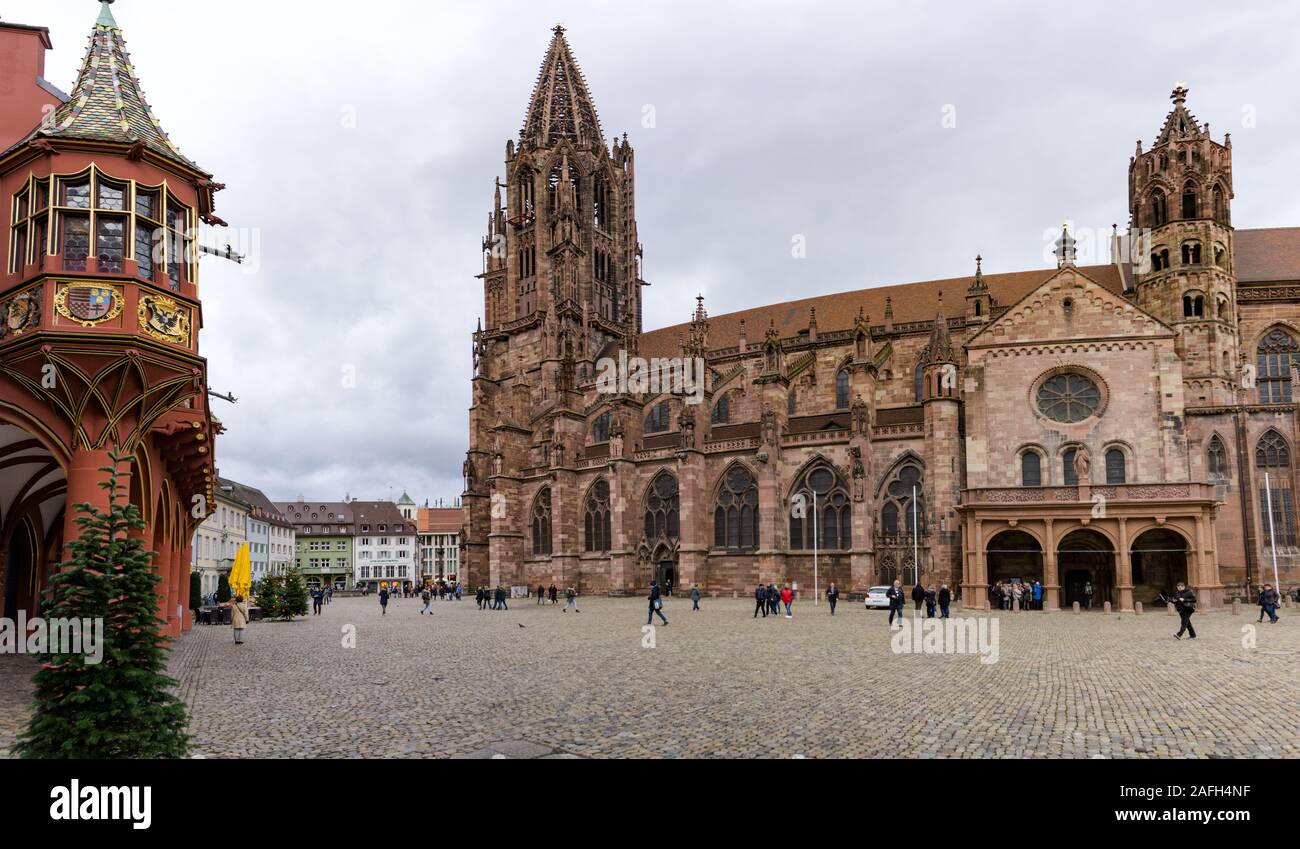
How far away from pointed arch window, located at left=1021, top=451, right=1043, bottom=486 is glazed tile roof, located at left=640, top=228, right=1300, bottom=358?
11.5 meters

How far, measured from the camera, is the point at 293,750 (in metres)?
9.41

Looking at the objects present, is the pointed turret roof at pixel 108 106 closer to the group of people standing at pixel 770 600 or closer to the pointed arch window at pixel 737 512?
the group of people standing at pixel 770 600

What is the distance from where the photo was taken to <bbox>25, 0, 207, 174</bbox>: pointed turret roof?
1421 centimetres

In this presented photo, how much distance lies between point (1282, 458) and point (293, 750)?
42267 mm

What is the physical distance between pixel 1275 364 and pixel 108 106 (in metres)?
50.2

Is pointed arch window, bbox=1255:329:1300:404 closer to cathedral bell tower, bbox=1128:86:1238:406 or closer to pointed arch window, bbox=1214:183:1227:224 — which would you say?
cathedral bell tower, bbox=1128:86:1238:406

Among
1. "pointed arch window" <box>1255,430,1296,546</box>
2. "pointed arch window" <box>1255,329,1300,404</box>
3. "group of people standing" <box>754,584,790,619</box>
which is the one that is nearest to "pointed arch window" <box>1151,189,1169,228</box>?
"pointed arch window" <box>1255,329,1300,404</box>

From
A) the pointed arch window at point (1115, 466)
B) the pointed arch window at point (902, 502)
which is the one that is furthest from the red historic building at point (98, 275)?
the pointed arch window at point (1115, 466)

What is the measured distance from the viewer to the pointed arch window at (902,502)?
43281 millimetres

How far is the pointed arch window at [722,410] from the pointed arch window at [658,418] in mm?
3331

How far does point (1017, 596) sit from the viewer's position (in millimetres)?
35312

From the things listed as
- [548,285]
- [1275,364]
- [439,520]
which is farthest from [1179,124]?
[439,520]

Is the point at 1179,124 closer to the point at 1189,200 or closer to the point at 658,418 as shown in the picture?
the point at 1189,200
